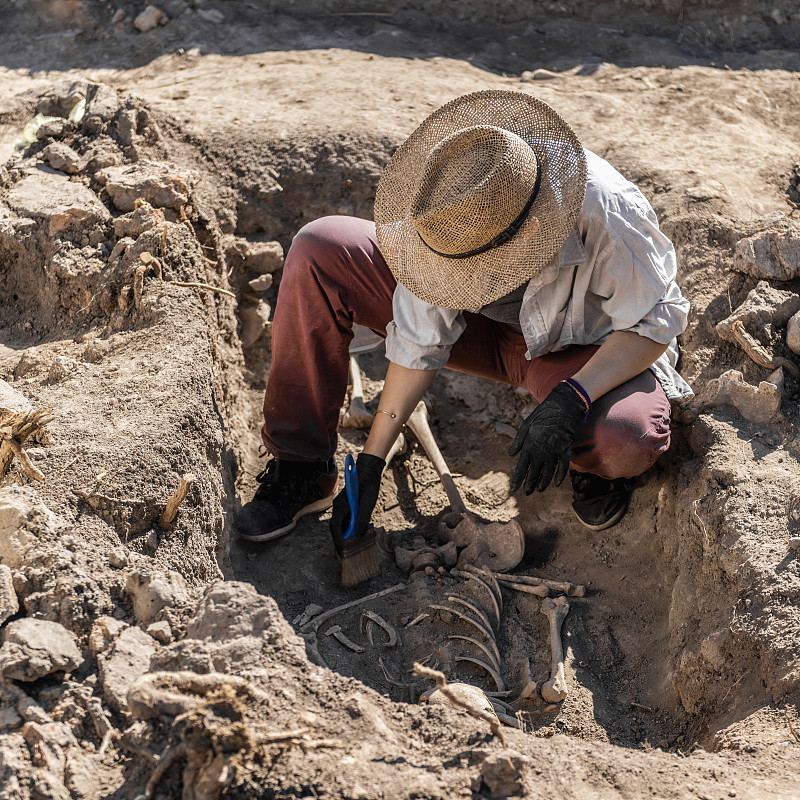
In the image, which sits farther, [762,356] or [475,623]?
[762,356]

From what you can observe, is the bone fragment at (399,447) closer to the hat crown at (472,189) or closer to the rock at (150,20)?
the hat crown at (472,189)

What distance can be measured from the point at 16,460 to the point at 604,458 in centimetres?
183

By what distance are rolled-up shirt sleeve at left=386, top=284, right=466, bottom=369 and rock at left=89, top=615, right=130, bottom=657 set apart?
4.09 feet

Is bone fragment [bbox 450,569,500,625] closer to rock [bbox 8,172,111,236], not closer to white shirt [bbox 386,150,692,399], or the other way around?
white shirt [bbox 386,150,692,399]

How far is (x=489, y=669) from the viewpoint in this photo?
93.0 inches

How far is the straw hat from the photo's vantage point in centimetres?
212

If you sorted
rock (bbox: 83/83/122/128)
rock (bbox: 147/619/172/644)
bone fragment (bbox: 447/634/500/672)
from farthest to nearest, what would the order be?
rock (bbox: 83/83/122/128) → bone fragment (bbox: 447/634/500/672) → rock (bbox: 147/619/172/644)

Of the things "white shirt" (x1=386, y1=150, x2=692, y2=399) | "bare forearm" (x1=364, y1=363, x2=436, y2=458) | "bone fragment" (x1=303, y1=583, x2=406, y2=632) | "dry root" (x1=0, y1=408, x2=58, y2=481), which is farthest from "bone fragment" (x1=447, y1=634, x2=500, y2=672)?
"dry root" (x1=0, y1=408, x2=58, y2=481)

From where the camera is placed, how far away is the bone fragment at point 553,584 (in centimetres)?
268

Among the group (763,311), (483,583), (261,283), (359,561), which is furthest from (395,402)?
(763,311)

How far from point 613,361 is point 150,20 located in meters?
4.39

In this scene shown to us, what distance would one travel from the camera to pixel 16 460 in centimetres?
224

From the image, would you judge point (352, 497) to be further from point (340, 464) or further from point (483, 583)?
point (340, 464)

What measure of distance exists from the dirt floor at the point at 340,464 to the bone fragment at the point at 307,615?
32 millimetres
